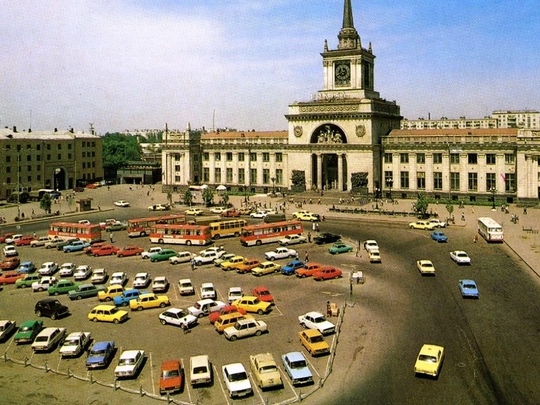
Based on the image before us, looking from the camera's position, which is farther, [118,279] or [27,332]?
[118,279]

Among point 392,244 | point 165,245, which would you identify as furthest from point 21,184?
point 392,244

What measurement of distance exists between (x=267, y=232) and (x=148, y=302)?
2323cm

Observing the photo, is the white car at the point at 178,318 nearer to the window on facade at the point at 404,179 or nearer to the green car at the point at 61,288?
the green car at the point at 61,288

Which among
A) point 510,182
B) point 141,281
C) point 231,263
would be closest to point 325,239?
point 231,263

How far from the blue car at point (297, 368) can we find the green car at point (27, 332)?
15.7 metres

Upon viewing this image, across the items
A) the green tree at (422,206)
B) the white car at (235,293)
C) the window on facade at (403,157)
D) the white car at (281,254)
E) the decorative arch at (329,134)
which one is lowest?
the white car at (235,293)

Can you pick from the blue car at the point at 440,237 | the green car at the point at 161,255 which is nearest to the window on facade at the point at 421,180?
the blue car at the point at 440,237

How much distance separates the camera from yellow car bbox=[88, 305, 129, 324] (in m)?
34.2

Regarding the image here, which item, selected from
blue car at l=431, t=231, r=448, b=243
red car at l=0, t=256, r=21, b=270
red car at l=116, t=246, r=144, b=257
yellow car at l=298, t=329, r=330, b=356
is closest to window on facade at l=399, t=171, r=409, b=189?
blue car at l=431, t=231, r=448, b=243

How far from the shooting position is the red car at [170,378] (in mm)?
24172

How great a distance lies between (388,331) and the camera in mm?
31250

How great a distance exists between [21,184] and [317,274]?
84980mm

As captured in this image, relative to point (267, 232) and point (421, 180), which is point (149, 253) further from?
point (421, 180)

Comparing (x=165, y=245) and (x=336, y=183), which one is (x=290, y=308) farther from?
(x=336, y=183)
